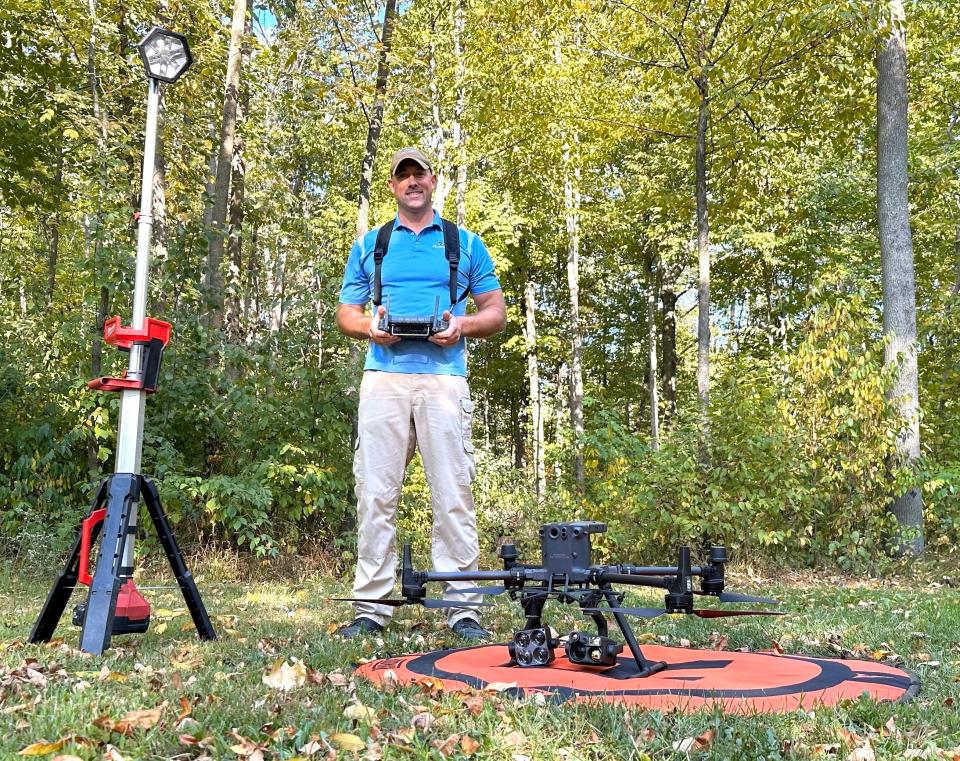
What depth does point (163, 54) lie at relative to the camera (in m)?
4.32

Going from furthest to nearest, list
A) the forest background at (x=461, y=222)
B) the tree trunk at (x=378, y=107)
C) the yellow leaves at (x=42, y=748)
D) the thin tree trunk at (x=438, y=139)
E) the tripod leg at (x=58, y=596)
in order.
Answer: the thin tree trunk at (x=438, y=139) → the tree trunk at (x=378, y=107) → the forest background at (x=461, y=222) → the tripod leg at (x=58, y=596) → the yellow leaves at (x=42, y=748)

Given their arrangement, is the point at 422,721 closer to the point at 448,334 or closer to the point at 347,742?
the point at 347,742

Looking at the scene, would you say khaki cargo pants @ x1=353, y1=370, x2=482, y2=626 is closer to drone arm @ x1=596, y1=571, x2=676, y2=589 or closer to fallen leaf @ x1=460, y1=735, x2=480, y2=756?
drone arm @ x1=596, y1=571, x2=676, y2=589

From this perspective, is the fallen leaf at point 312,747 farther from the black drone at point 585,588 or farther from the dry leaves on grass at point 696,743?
the black drone at point 585,588

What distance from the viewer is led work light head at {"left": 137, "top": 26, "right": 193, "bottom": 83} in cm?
429

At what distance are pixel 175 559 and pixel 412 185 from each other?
212 centimetres

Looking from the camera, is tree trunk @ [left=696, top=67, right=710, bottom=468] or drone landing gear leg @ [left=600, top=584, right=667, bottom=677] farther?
tree trunk @ [left=696, top=67, right=710, bottom=468]

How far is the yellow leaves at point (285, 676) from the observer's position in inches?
124

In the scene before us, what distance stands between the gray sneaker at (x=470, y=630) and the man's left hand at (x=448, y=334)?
1.38m

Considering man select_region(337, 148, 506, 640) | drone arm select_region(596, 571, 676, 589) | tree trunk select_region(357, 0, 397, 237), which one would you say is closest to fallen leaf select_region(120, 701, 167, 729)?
drone arm select_region(596, 571, 676, 589)

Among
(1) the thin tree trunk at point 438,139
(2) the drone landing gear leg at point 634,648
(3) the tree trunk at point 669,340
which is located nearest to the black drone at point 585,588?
(2) the drone landing gear leg at point 634,648

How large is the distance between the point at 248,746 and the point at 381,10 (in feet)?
40.9

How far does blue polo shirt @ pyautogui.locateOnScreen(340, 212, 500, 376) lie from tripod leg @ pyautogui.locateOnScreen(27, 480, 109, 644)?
1427 millimetres

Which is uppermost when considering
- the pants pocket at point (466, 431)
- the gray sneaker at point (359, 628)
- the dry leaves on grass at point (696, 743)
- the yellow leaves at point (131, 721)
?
the pants pocket at point (466, 431)
